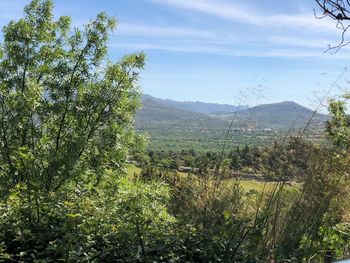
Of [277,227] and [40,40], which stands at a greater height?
[40,40]

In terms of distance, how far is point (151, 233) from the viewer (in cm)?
330

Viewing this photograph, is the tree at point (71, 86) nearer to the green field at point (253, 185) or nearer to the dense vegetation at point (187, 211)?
the dense vegetation at point (187, 211)

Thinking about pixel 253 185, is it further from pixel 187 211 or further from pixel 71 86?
pixel 71 86

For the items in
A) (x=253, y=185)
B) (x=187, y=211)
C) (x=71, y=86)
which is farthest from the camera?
(x=71, y=86)

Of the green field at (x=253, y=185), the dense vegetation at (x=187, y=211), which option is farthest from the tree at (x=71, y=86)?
the green field at (x=253, y=185)

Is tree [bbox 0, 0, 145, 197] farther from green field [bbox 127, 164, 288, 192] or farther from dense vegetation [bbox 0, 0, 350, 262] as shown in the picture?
green field [bbox 127, 164, 288, 192]

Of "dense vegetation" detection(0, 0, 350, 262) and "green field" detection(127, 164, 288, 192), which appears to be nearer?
"dense vegetation" detection(0, 0, 350, 262)

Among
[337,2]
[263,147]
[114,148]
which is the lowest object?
[114,148]

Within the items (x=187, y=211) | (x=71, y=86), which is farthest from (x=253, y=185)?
(x=71, y=86)

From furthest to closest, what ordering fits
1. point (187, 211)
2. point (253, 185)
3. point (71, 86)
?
point (71, 86)
point (187, 211)
point (253, 185)

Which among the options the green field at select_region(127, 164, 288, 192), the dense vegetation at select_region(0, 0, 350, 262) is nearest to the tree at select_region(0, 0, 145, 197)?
the dense vegetation at select_region(0, 0, 350, 262)

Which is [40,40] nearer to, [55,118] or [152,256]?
[55,118]

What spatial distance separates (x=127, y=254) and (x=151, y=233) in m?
0.41

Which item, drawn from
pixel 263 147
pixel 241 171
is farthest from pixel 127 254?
pixel 241 171
